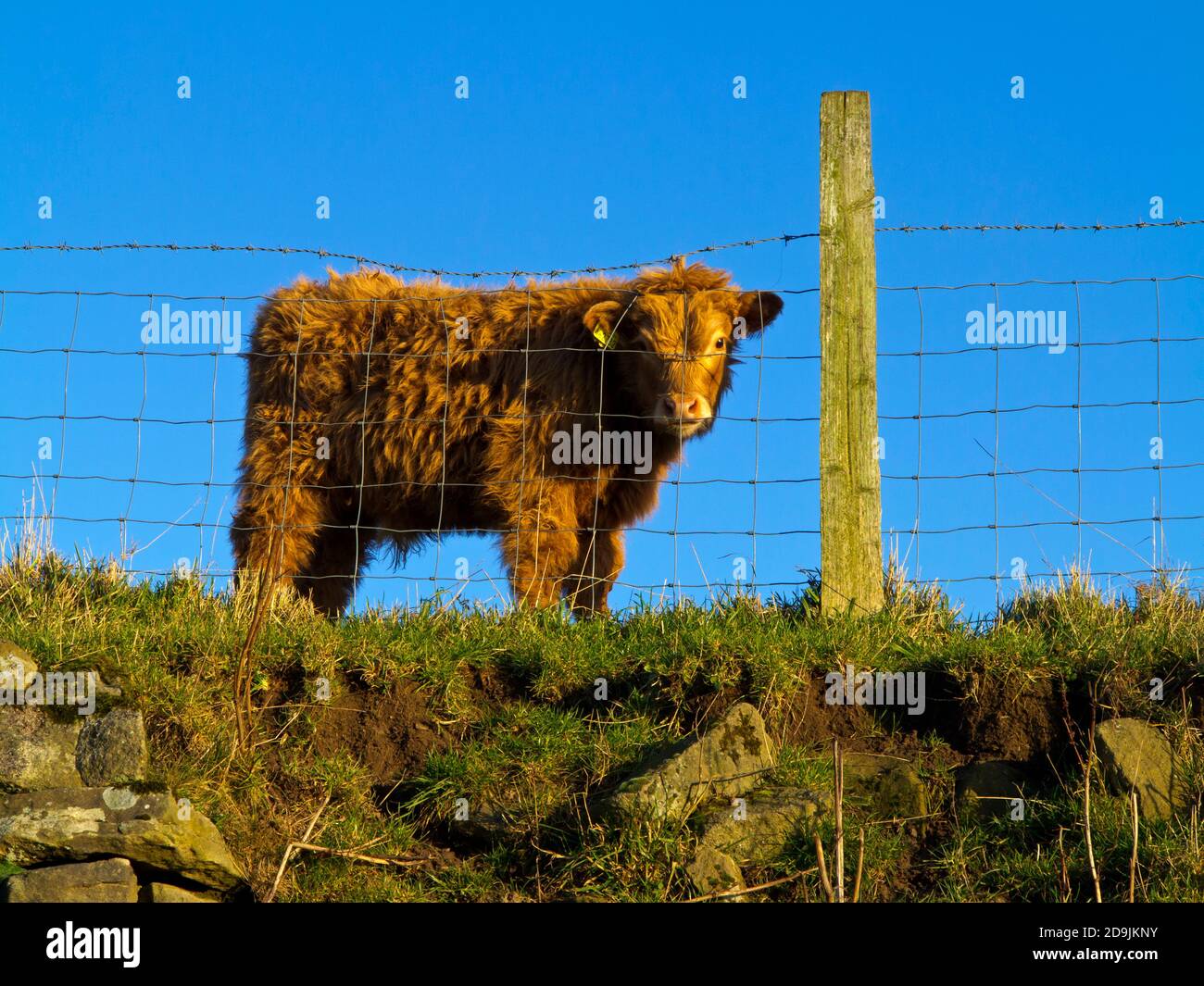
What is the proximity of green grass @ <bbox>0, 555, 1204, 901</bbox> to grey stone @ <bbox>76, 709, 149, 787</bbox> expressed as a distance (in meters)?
0.18

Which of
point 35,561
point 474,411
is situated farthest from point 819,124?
point 35,561

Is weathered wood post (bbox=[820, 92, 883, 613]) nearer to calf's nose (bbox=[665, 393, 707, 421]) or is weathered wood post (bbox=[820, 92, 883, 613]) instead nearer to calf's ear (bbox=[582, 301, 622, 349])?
calf's nose (bbox=[665, 393, 707, 421])

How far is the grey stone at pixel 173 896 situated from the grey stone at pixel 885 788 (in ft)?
8.55

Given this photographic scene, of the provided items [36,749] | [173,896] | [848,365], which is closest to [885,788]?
[848,365]

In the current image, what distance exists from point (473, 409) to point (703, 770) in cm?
399

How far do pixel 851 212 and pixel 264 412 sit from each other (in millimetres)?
4367

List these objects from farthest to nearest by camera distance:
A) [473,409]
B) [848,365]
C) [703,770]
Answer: [473,409], [848,365], [703,770]

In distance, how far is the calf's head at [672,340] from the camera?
8594 millimetres

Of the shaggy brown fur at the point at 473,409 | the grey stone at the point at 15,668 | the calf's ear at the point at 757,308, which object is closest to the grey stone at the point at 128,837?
the grey stone at the point at 15,668

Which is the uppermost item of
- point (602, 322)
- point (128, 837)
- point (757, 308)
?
point (757, 308)

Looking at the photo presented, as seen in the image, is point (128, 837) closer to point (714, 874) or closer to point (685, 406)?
point (714, 874)

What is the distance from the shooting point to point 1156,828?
5371 millimetres

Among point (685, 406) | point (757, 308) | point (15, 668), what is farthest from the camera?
point (757, 308)

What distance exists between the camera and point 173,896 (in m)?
5.23
